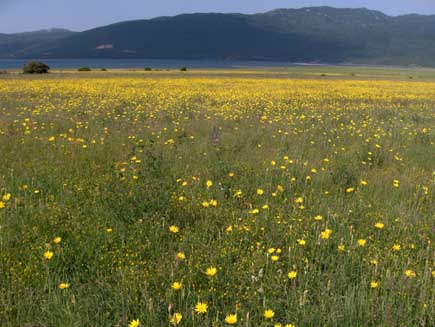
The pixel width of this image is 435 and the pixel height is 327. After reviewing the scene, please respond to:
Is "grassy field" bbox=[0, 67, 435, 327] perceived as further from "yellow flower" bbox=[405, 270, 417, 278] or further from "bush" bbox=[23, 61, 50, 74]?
"bush" bbox=[23, 61, 50, 74]

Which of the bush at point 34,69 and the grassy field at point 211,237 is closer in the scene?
the grassy field at point 211,237

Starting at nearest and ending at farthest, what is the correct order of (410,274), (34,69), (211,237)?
1. (410,274)
2. (211,237)
3. (34,69)

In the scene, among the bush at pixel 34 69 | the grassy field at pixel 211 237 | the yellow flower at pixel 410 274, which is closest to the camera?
the grassy field at pixel 211 237

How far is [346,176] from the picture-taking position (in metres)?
5.44

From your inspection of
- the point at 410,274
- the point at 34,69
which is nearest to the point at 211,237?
the point at 410,274

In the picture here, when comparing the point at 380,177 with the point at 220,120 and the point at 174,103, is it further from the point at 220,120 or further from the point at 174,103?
the point at 174,103

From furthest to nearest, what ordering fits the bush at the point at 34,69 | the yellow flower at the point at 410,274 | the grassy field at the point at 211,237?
the bush at the point at 34,69 → the yellow flower at the point at 410,274 → the grassy field at the point at 211,237

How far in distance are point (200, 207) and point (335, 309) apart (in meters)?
2.07

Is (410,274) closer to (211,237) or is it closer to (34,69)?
(211,237)

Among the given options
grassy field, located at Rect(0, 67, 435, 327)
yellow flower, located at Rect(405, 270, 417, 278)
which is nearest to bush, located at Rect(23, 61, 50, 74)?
grassy field, located at Rect(0, 67, 435, 327)

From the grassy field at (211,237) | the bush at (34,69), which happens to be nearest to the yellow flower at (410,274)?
the grassy field at (211,237)

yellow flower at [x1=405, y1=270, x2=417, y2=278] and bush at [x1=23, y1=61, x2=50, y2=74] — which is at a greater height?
bush at [x1=23, y1=61, x2=50, y2=74]

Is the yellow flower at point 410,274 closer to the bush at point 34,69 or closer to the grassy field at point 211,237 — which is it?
the grassy field at point 211,237

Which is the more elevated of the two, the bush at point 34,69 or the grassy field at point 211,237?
the bush at point 34,69
